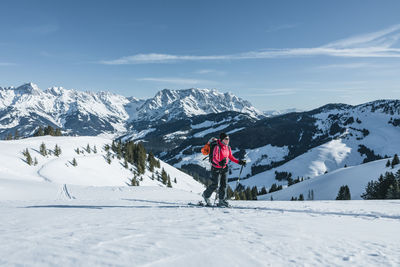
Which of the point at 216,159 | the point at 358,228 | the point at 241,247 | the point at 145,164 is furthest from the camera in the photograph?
the point at 145,164

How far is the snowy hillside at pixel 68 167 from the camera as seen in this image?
52688 millimetres

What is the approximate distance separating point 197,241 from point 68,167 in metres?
68.4

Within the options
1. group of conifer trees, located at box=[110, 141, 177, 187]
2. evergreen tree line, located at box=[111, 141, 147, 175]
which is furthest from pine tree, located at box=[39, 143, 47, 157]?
evergreen tree line, located at box=[111, 141, 147, 175]

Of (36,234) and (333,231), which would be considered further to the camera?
(333,231)

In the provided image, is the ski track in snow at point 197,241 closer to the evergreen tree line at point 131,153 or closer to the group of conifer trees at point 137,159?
the group of conifer trees at point 137,159

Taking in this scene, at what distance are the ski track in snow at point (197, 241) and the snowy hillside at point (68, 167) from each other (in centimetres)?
4074

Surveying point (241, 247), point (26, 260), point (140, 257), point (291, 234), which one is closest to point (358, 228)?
point (291, 234)

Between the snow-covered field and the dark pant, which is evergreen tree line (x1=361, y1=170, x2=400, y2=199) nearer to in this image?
the snow-covered field

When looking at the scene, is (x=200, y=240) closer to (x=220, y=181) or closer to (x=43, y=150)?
(x=220, y=181)

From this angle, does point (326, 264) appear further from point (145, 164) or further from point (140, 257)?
point (145, 164)

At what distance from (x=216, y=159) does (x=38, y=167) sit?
63363 mm

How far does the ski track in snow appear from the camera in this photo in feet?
16.9

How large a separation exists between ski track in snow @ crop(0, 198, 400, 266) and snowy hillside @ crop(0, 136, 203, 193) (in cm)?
4074

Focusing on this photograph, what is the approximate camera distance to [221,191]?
41.6ft
